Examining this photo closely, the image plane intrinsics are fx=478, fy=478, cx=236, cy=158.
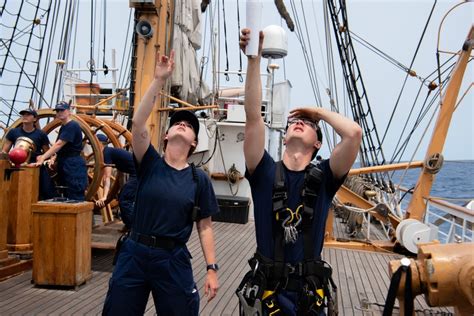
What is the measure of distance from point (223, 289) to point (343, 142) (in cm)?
308

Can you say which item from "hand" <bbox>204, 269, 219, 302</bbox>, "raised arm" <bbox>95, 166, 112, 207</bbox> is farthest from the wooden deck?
"hand" <bbox>204, 269, 219, 302</bbox>

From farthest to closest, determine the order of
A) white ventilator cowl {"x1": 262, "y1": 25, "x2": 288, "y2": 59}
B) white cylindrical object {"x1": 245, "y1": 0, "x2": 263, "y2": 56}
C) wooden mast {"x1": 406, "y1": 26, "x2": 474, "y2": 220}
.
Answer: white ventilator cowl {"x1": 262, "y1": 25, "x2": 288, "y2": 59}, wooden mast {"x1": 406, "y1": 26, "x2": 474, "y2": 220}, white cylindrical object {"x1": 245, "y1": 0, "x2": 263, "y2": 56}

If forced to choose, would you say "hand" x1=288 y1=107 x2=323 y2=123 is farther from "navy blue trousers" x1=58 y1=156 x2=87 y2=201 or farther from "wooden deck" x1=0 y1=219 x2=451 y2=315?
"navy blue trousers" x1=58 y1=156 x2=87 y2=201

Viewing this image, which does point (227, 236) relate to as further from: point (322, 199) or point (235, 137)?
point (322, 199)

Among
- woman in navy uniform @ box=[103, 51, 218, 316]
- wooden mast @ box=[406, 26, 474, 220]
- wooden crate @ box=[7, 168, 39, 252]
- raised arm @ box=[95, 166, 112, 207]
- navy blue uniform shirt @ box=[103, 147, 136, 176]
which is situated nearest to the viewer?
woman in navy uniform @ box=[103, 51, 218, 316]

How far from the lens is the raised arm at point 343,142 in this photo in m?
2.14

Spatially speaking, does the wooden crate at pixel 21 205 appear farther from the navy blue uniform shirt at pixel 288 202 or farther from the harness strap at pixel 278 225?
the harness strap at pixel 278 225

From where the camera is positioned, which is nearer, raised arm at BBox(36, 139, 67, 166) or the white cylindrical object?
the white cylindrical object

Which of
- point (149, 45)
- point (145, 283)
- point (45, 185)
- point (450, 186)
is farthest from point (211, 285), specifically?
point (450, 186)

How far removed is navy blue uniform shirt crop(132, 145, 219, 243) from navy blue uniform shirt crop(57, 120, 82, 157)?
293cm

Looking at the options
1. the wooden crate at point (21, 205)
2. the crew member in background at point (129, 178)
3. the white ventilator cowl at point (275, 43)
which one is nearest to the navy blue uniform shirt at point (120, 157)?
the crew member in background at point (129, 178)

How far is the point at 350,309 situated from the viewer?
4453mm

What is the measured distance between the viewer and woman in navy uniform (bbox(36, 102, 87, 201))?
515 cm

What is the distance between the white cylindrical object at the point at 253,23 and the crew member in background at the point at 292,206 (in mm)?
110
